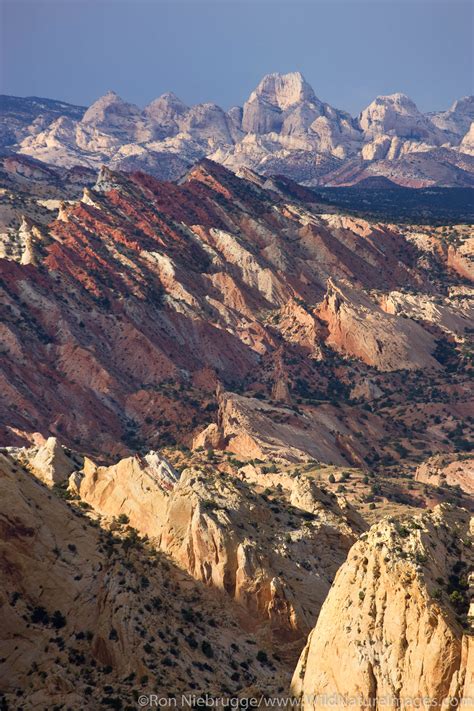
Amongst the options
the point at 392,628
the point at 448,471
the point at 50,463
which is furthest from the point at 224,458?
the point at 392,628

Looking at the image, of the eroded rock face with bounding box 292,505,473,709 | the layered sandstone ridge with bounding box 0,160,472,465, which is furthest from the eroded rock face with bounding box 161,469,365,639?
the layered sandstone ridge with bounding box 0,160,472,465

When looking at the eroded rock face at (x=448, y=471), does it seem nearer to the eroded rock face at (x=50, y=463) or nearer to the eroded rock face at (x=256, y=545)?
the eroded rock face at (x=256, y=545)

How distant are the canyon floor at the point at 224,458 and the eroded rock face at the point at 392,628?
0.09 m

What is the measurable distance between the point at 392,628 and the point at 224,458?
67090mm

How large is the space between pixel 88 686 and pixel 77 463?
27632 mm

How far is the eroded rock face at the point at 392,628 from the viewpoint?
31500mm

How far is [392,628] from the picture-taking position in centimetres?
3322

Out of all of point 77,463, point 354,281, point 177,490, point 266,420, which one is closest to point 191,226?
point 354,281

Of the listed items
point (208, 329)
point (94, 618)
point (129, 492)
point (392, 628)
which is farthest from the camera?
point (208, 329)

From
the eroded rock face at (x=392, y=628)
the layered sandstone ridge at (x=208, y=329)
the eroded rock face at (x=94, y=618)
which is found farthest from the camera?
the layered sandstone ridge at (x=208, y=329)

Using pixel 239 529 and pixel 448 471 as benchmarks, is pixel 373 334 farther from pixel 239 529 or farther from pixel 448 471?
pixel 239 529

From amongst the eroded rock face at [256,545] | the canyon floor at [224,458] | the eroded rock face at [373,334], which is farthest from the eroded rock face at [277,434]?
the eroded rock face at [256,545]

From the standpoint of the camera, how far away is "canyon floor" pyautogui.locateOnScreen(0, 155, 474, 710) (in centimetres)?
3662

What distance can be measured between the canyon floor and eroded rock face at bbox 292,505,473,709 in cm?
9
